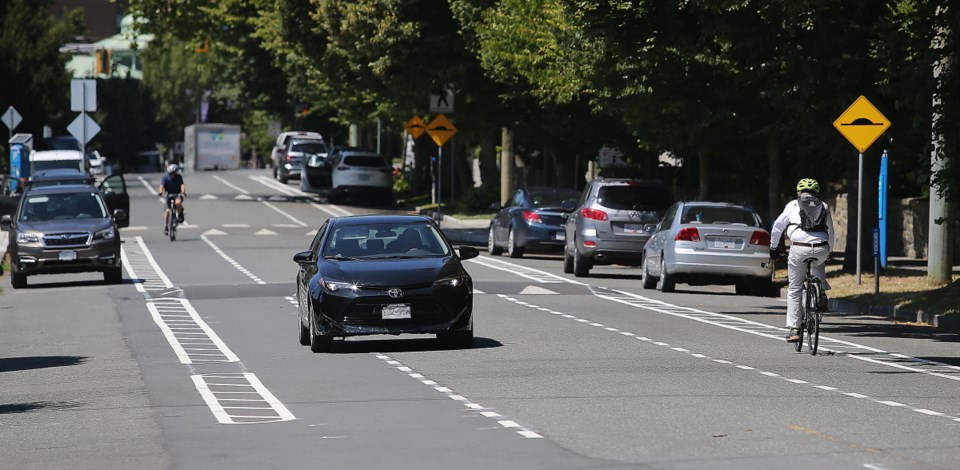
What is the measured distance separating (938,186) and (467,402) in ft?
40.6

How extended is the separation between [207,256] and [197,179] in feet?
150

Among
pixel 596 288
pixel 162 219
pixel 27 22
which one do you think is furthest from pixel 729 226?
pixel 27 22

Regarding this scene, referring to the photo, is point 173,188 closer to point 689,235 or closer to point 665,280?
point 665,280

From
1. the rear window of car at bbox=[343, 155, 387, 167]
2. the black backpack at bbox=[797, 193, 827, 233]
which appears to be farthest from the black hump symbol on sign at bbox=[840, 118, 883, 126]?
the rear window of car at bbox=[343, 155, 387, 167]

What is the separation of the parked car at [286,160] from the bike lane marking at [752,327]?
46326 millimetres

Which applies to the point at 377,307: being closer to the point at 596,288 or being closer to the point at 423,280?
the point at 423,280

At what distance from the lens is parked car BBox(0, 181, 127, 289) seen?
1158 inches

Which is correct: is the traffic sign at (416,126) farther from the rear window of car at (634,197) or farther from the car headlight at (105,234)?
the car headlight at (105,234)

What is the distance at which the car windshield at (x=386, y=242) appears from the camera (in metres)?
18.6

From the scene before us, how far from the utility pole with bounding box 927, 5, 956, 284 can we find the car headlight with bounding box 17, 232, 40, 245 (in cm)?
1418

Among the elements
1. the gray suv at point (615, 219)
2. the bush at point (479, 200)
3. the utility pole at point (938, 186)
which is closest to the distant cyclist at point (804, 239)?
the utility pole at point (938, 186)

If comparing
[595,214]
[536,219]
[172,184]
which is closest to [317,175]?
[172,184]

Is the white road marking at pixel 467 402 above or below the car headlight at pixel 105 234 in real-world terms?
below

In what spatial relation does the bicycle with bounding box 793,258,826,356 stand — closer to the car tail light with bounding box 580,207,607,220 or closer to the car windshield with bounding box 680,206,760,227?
the car windshield with bounding box 680,206,760,227
